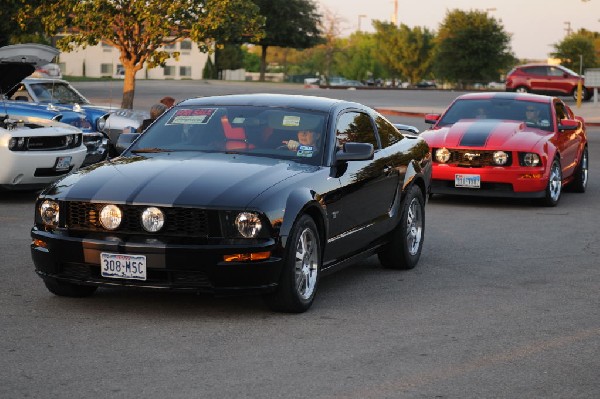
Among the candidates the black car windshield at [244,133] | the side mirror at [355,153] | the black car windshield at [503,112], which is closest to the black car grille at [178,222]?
the black car windshield at [244,133]

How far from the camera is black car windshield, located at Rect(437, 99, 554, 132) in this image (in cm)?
1597

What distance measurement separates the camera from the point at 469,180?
49.0ft

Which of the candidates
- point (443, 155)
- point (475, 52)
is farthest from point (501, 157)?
point (475, 52)

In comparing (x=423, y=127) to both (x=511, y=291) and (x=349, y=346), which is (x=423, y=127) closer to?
(x=511, y=291)

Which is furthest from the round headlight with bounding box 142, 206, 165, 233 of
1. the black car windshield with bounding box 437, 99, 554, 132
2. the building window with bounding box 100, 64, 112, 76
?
the building window with bounding box 100, 64, 112, 76

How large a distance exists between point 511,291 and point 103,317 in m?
3.16

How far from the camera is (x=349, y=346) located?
6.91 m

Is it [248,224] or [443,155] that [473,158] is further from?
[248,224]

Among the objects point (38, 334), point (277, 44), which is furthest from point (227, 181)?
point (277, 44)

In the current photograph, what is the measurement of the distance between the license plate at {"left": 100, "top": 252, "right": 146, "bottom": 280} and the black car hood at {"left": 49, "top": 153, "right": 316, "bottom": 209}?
347 millimetres

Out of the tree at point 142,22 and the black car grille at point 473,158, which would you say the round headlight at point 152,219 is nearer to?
the black car grille at point 473,158

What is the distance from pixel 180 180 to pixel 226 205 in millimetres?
461

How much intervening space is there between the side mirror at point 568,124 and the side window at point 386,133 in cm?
603

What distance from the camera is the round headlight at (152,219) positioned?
743cm
